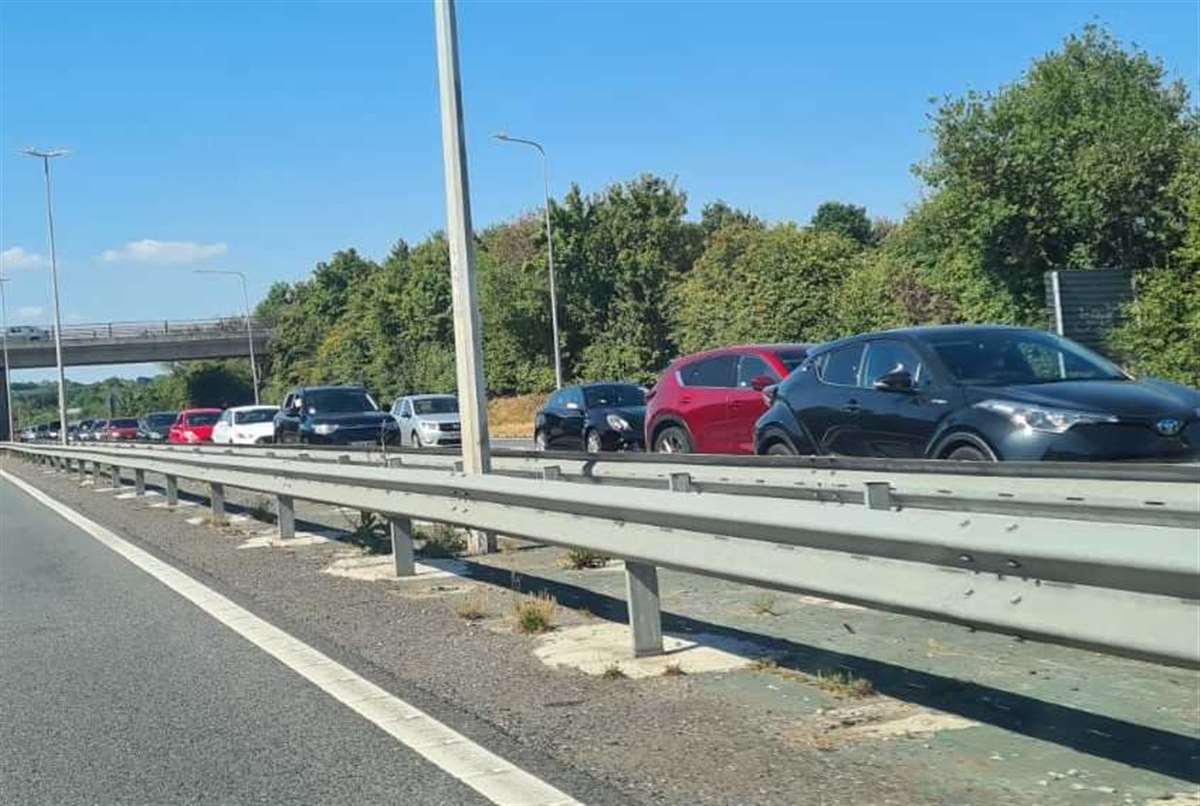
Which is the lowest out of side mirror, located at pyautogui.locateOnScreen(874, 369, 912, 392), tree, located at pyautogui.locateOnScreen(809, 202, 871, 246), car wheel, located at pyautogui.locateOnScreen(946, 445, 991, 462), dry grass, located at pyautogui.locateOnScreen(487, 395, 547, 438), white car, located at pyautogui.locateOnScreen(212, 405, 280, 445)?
dry grass, located at pyautogui.locateOnScreen(487, 395, 547, 438)

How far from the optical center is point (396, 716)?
601 centimetres

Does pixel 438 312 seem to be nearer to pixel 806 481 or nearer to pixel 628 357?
pixel 628 357

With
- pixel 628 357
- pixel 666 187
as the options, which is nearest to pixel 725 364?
pixel 628 357

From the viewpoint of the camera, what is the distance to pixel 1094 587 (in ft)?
13.1

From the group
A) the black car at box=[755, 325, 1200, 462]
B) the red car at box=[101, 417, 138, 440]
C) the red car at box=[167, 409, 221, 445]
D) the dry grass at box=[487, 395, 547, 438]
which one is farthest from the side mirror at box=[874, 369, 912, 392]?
the red car at box=[101, 417, 138, 440]

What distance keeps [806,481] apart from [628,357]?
143 ft

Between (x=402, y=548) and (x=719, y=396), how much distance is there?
5.73 meters

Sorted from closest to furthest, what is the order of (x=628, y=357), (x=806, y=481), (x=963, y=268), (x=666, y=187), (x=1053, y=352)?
(x=806, y=481) < (x=1053, y=352) < (x=963, y=268) < (x=628, y=357) < (x=666, y=187)

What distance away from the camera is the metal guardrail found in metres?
3.76

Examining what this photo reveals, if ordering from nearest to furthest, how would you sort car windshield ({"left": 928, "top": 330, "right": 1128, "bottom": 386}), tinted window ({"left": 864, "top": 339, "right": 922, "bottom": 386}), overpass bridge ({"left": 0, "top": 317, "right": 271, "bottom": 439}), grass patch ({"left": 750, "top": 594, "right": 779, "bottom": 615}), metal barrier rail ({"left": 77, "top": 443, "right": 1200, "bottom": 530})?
1. metal barrier rail ({"left": 77, "top": 443, "right": 1200, "bottom": 530})
2. grass patch ({"left": 750, "top": 594, "right": 779, "bottom": 615})
3. car windshield ({"left": 928, "top": 330, "right": 1128, "bottom": 386})
4. tinted window ({"left": 864, "top": 339, "right": 922, "bottom": 386})
5. overpass bridge ({"left": 0, "top": 317, "right": 271, "bottom": 439})

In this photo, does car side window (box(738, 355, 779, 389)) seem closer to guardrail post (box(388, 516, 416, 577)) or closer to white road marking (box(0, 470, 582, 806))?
guardrail post (box(388, 516, 416, 577))

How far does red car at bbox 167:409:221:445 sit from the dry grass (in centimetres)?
1225

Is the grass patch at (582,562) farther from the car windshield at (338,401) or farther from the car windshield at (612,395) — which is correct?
the car windshield at (338,401)

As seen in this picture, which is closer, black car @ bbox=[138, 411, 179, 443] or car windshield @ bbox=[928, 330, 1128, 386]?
car windshield @ bbox=[928, 330, 1128, 386]
